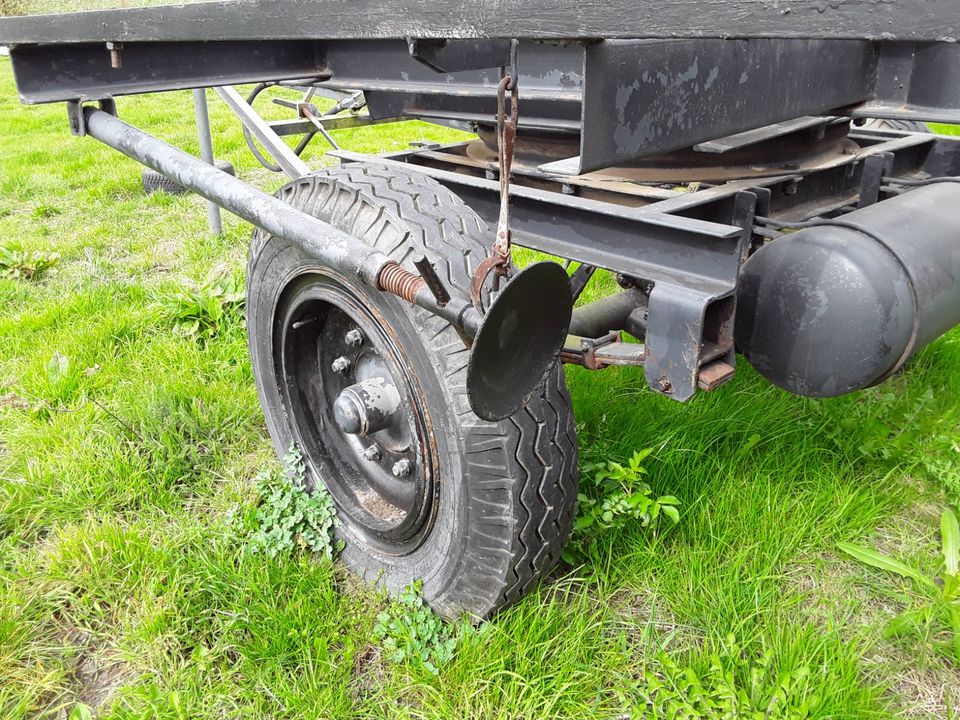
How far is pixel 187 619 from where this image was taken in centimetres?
214

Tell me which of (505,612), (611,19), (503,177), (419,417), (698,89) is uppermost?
(611,19)

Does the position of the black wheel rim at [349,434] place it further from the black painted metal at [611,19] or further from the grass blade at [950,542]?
the grass blade at [950,542]

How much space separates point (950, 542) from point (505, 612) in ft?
4.02

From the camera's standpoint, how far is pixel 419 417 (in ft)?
6.23

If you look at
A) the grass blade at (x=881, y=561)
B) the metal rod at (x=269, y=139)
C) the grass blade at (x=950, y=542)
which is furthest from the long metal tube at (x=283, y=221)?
the grass blade at (x=950, y=542)

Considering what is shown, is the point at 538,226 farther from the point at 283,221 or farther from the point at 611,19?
the point at 611,19

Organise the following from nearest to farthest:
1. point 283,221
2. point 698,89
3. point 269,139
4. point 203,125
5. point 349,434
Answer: point 698,89, point 283,221, point 349,434, point 269,139, point 203,125

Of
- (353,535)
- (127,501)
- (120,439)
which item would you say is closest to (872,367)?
(353,535)

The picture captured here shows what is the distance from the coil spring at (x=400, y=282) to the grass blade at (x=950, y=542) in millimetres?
1629

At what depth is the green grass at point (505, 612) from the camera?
1928 millimetres

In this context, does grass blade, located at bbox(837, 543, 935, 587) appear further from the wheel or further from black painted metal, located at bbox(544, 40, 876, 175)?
black painted metal, located at bbox(544, 40, 876, 175)

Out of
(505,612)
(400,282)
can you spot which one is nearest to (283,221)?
(400,282)

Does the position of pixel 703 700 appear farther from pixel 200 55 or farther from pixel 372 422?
pixel 200 55

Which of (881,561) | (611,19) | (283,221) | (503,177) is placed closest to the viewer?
(611,19)
